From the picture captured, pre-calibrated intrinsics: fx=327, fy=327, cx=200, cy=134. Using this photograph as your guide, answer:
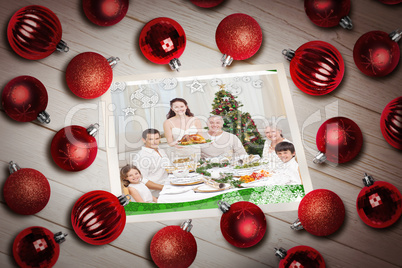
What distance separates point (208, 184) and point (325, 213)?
0.97ft

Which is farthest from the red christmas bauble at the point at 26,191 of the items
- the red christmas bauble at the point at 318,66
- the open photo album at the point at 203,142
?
the red christmas bauble at the point at 318,66

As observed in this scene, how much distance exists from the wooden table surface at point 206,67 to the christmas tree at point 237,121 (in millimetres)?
104

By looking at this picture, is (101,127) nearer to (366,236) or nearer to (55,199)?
(55,199)

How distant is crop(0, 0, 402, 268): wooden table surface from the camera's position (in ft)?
2.76

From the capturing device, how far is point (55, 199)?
86cm

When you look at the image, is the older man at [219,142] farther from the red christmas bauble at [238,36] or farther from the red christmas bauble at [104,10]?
the red christmas bauble at [104,10]

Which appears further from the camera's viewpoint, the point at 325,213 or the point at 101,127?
the point at 101,127

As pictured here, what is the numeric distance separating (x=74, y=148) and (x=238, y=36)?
481 mm

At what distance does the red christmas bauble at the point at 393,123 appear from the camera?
2.58 feet

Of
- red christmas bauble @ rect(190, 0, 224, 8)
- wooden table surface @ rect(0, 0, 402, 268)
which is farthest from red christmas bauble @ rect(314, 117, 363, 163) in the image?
red christmas bauble @ rect(190, 0, 224, 8)

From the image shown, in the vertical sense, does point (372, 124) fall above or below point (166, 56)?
below

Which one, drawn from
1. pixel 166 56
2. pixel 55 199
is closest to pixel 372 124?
pixel 166 56

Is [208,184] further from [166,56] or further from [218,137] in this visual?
[166,56]

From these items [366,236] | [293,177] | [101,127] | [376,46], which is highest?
[376,46]
